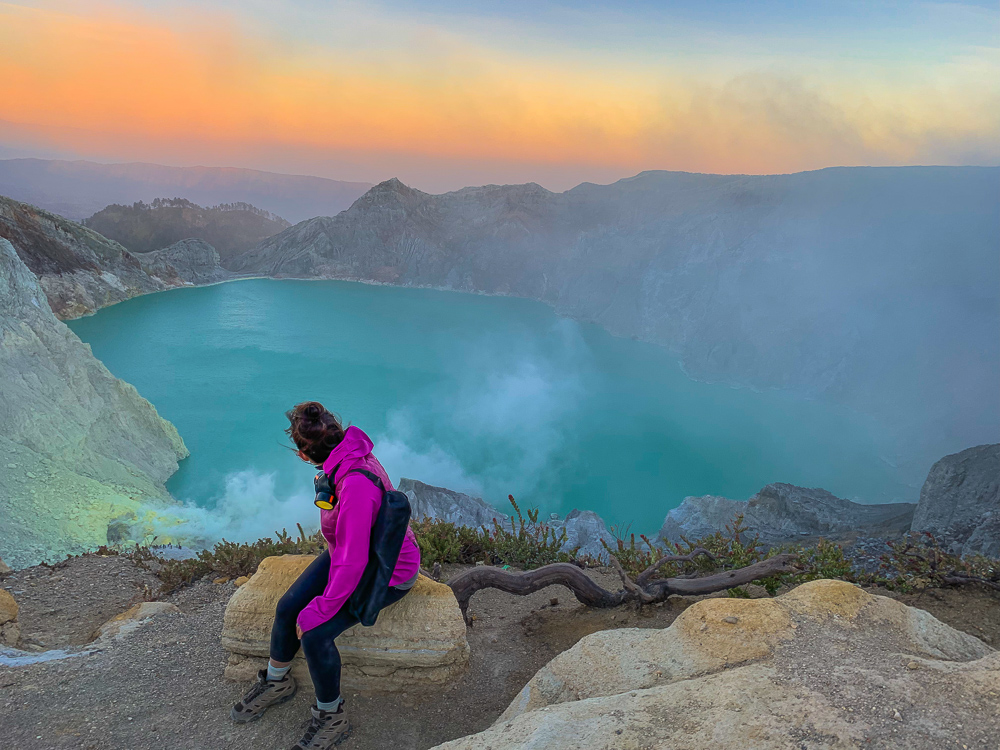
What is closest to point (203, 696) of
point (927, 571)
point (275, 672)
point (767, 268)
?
point (275, 672)

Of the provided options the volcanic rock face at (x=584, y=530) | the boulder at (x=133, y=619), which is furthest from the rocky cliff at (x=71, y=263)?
the boulder at (x=133, y=619)

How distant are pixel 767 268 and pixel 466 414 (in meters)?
35.8

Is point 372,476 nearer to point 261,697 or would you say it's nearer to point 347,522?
point 347,522

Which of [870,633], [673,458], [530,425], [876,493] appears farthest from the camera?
[530,425]

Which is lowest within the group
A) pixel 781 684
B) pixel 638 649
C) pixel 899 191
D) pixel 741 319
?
pixel 638 649

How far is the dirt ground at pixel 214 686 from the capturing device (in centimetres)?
353

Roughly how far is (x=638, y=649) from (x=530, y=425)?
33.9 m

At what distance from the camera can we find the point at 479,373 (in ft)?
153

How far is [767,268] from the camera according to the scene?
55375 millimetres

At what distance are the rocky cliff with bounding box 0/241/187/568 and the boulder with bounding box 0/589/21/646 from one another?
9.18 metres

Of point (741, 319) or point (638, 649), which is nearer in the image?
point (638, 649)

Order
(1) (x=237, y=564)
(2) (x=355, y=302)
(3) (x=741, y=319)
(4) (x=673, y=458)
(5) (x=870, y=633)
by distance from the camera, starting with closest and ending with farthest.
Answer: (5) (x=870, y=633), (1) (x=237, y=564), (4) (x=673, y=458), (3) (x=741, y=319), (2) (x=355, y=302)

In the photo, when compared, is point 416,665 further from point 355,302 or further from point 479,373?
point 355,302

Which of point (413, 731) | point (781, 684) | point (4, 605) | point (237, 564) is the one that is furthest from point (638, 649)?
point (4, 605)
